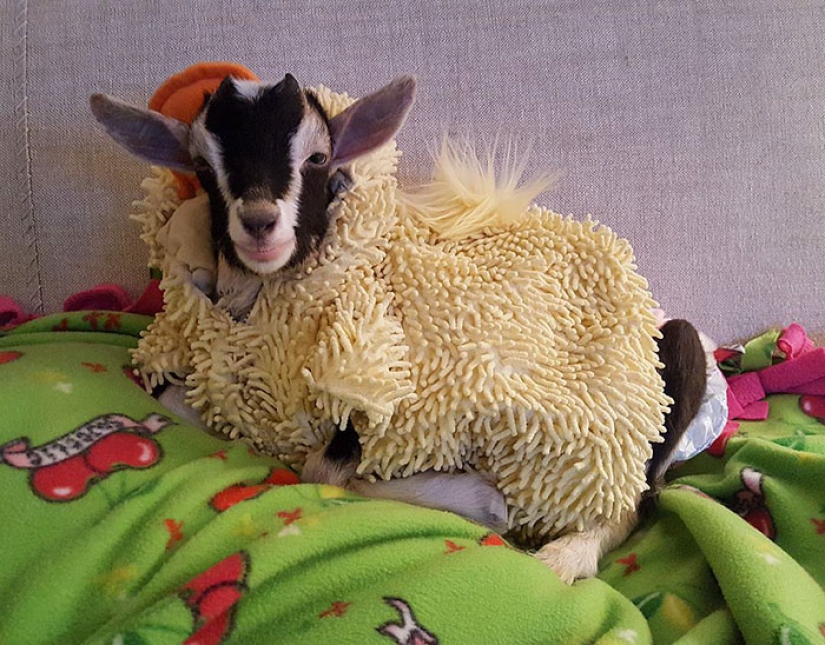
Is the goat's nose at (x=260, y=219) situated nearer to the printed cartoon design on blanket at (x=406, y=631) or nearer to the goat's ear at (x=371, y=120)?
the goat's ear at (x=371, y=120)

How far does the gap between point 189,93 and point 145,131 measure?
99mm

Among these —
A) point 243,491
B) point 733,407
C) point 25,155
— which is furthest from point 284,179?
point 733,407

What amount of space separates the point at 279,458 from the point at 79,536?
209mm

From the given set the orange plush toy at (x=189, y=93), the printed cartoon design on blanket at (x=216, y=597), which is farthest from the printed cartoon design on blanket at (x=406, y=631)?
the orange plush toy at (x=189, y=93)

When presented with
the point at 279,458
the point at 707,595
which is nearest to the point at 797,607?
the point at 707,595

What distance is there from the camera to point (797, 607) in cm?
60

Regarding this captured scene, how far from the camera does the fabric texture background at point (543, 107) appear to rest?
0.96 metres

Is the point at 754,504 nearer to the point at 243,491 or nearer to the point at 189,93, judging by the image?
the point at 243,491

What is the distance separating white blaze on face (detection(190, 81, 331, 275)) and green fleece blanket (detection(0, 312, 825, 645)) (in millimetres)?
198

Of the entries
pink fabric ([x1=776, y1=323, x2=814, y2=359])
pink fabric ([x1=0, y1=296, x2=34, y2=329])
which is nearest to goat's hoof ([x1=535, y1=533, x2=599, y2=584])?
pink fabric ([x1=776, y1=323, x2=814, y2=359])

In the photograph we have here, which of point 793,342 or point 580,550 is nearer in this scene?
point 580,550

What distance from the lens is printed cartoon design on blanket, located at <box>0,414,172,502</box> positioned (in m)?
0.62

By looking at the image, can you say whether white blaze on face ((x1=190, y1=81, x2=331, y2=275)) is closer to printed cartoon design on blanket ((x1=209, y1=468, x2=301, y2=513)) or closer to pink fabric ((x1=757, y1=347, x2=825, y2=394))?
printed cartoon design on blanket ((x1=209, y1=468, x2=301, y2=513))

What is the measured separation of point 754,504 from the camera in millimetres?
774
